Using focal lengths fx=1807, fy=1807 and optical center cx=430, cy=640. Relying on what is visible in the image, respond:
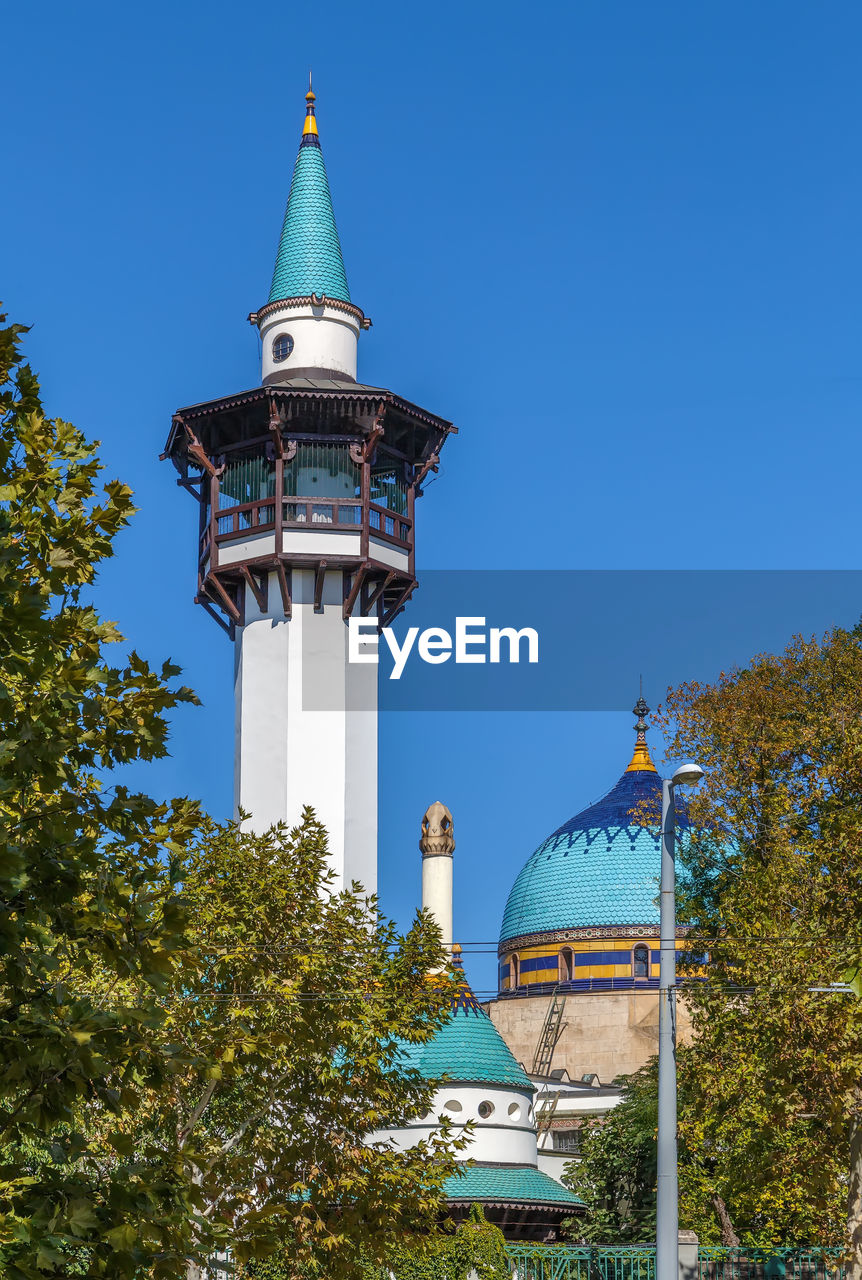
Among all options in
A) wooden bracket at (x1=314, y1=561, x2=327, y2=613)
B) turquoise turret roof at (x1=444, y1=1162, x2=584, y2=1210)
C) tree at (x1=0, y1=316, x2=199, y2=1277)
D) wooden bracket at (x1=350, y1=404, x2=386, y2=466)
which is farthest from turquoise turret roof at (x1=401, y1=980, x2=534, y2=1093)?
tree at (x1=0, y1=316, x2=199, y2=1277)

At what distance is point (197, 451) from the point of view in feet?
140

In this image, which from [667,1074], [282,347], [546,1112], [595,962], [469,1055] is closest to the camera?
[667,1074]

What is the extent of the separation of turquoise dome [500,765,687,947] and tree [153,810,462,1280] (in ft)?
114

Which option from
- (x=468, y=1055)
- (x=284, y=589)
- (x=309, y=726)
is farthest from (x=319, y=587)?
(x=468, y=1055)

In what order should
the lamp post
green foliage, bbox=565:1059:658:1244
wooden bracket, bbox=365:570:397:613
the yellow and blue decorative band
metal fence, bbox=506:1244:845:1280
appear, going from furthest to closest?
the yellow and blue decorative band
green foliage, bbox=565:1059:658:1244
wooden bracket, bbox=365:570:397:613
metal fence, bbox=506:1244:845:1280
the lamp post

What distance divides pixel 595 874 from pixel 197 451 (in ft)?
78.2

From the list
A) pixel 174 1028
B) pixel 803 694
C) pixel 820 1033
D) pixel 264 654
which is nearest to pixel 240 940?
pixel 174 1028

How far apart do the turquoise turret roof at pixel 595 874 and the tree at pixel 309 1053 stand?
34858mm

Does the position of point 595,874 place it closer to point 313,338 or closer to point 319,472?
point 319,472

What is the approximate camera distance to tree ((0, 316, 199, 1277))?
7.35 m

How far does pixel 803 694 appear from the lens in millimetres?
28766

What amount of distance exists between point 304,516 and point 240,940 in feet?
68.4

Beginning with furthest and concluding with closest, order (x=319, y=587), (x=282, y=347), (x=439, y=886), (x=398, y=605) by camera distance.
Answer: (x=439, y=886), (x=282, y=347), (x=398, y=605), (x=319, y=587)

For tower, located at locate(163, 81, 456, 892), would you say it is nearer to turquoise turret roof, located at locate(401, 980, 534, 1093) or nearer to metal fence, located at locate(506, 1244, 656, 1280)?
turquoise turret roof, located at locate(401, 980, 534, 1093)
